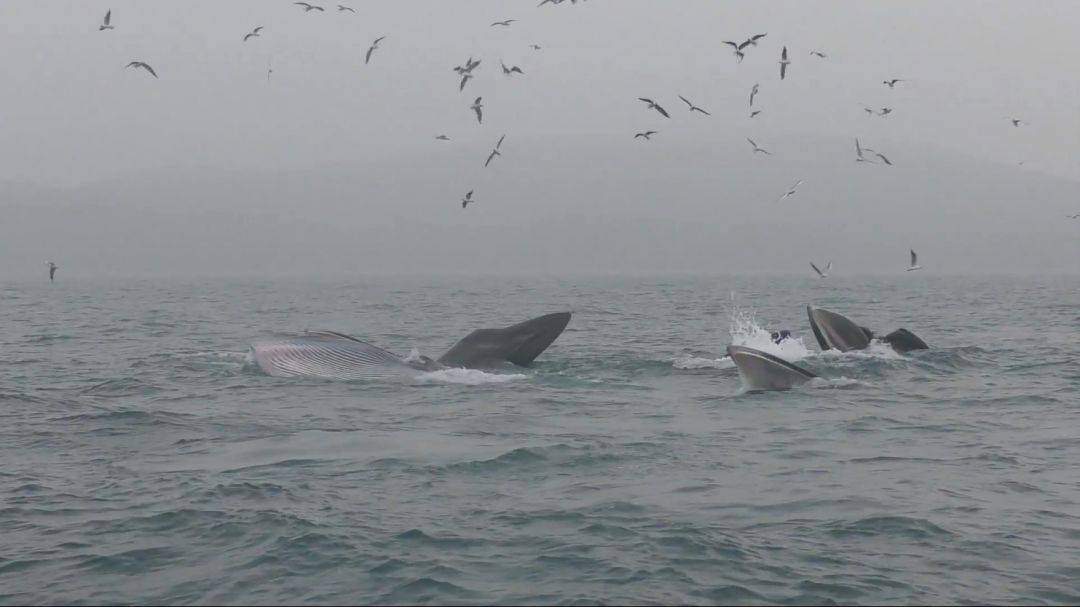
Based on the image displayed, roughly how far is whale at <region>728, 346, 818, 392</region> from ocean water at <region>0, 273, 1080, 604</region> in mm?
405

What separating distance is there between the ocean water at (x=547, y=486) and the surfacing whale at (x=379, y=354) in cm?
54

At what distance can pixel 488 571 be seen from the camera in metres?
9.01

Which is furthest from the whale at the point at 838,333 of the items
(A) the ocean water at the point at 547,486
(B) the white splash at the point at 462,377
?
(B) the white splash at the point at 462,377

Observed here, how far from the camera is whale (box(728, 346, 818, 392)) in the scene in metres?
18.7

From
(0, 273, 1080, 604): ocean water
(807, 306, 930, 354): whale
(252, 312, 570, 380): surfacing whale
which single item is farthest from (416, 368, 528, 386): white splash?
(807, 306, 930, 354): whale

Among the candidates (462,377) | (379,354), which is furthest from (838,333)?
(379,354)

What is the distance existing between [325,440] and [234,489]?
294 centimetres

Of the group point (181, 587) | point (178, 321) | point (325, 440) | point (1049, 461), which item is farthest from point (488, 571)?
point (178, 321)

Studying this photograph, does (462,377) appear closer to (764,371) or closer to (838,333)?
(764,371)

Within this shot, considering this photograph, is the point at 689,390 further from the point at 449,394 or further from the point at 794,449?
the point at 794,449

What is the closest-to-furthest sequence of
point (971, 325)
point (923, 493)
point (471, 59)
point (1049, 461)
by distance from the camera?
point (923, 493)
point (1049, 461)
point (471, 59)
point (971, 325)

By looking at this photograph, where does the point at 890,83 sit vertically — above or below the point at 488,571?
above

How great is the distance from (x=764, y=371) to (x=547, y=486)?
311 inches

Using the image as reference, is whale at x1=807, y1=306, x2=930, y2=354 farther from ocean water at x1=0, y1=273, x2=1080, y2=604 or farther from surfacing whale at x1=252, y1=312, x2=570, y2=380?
surfacing whale at x1=252, y1=312, x2=570, y2=380
